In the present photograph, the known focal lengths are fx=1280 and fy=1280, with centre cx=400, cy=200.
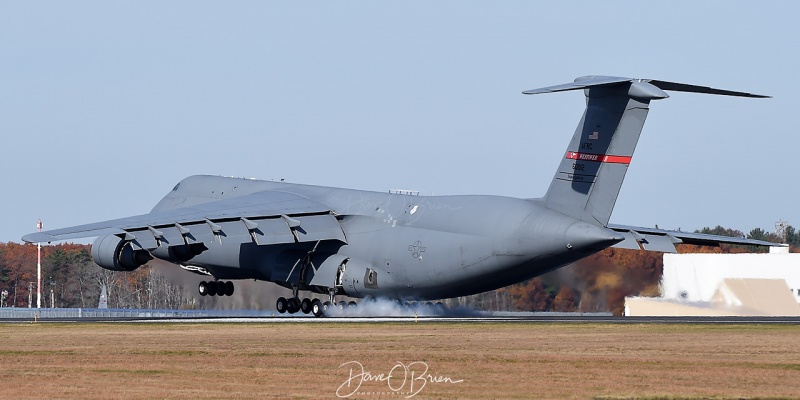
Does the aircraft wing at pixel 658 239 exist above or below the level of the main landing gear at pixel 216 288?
above

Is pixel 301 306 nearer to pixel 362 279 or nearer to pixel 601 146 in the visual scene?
pixel 362 279

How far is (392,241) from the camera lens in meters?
35.5

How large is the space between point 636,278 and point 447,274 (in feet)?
23.8

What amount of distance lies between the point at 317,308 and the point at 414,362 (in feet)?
60.5

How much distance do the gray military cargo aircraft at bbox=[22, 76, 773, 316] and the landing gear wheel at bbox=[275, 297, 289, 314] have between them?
30 mm

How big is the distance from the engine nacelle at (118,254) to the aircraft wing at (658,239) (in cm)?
1346

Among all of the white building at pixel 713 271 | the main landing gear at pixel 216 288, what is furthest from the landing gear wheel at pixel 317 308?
the white building at pixel 713 271

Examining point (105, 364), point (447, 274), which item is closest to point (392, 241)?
point (447, 274)

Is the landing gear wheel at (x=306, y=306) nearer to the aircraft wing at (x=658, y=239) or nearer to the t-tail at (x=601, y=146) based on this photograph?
the aircraft wing at (x=658, y=239)

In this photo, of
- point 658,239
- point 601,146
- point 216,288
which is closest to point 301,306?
point 216,288

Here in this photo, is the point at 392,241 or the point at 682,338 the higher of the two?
the point at 392,241

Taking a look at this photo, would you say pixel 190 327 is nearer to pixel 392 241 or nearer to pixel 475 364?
pixel 392 241

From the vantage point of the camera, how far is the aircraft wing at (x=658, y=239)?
3575cm

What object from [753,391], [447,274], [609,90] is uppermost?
[609,90]
